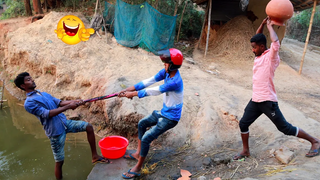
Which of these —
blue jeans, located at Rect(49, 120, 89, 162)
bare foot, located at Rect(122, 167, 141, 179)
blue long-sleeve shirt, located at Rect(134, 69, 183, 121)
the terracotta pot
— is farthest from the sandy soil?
the terracotta pot

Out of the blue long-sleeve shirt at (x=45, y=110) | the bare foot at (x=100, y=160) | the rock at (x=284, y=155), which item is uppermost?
the blue long-sleeve shirt at (x=45, y=110)

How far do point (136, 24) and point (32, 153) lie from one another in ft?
16.5

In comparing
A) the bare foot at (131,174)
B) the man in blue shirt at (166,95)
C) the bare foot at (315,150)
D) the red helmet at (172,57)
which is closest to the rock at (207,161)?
the man in blue shirt at (166,95)

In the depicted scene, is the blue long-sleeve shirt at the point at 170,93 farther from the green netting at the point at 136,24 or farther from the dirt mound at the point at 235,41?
the dirt mound at the point at 235,41

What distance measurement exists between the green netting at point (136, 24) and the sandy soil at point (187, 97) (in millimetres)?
438

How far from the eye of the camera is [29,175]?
3.63 m

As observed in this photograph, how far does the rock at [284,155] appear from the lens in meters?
2.81

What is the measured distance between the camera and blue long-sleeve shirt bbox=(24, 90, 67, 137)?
280cm

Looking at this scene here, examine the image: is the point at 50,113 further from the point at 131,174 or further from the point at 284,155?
the point at 284,155

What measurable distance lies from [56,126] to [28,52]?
513cm

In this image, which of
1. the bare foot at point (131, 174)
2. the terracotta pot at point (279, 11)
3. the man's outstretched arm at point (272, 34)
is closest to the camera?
the man's outstretched arm at point (272, 34)

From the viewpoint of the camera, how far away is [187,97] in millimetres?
4852

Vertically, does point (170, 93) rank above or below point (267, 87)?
below

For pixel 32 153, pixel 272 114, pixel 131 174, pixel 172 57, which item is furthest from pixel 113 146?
pixel 272 114
